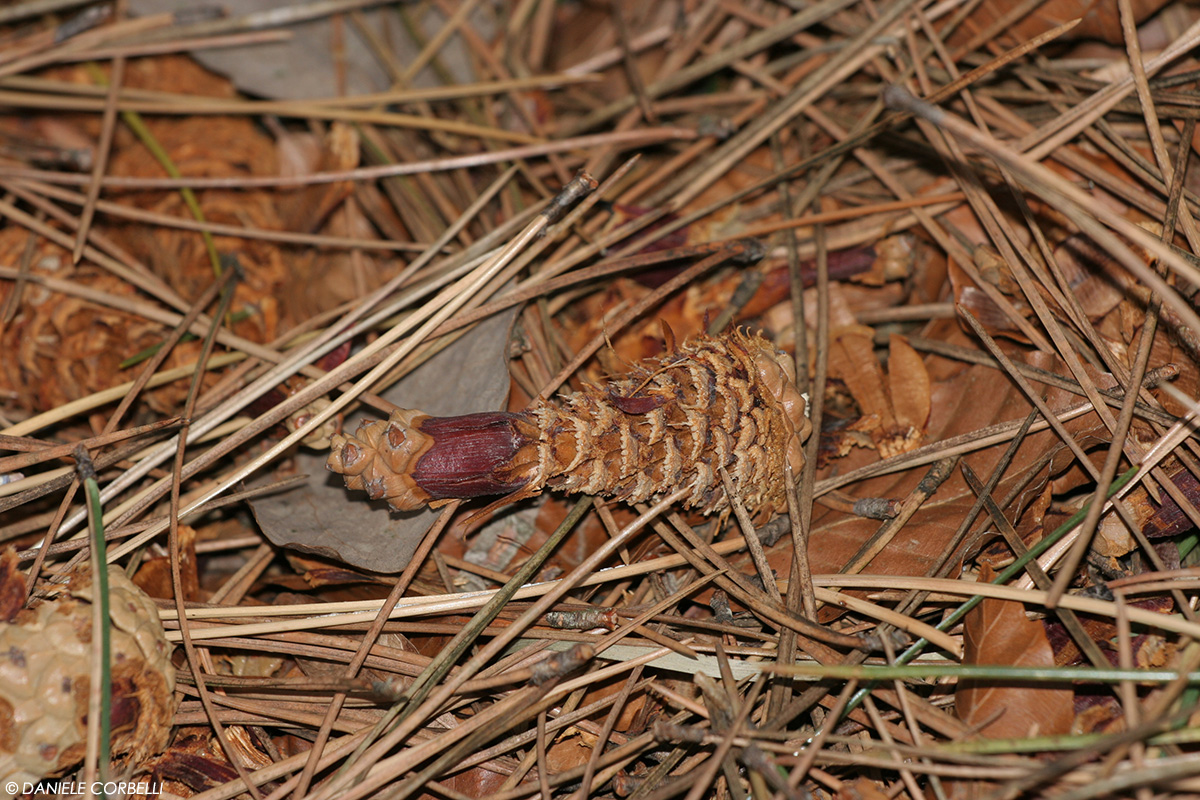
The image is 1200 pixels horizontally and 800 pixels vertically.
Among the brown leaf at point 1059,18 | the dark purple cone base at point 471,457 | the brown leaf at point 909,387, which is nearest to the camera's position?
the dark purple cone base at point 471,457

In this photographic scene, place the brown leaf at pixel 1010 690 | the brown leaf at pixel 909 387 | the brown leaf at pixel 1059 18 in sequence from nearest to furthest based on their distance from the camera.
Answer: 1. the brown leaf at pixel 1010 690
2. the brown leaf at pixel 909 387
3. the brown leaf at pixel 1059 18

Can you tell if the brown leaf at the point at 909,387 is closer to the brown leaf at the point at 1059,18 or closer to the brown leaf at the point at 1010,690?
the brown leaf at the point at 1010,690

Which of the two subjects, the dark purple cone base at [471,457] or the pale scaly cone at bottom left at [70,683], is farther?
the dark purple cone base at [471,457]

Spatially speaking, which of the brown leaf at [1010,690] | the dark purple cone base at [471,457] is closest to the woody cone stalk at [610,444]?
the dark purple cone base at [471,457]

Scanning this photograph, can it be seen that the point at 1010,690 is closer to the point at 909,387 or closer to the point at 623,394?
the point at 909,387

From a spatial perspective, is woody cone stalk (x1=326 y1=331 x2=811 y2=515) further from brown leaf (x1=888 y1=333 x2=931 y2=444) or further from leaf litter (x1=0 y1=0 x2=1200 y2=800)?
brown leaf (x1=888 y1=333 x2=931 y2=444)

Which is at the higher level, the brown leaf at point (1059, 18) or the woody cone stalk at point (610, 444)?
the brown leaf at point (1059, 18)

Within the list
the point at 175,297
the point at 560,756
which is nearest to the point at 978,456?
the point at 560,756

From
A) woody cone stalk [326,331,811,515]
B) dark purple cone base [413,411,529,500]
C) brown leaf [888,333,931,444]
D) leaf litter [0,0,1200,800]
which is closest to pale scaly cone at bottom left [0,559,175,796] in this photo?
leaf litter [0,0,1200,800]
